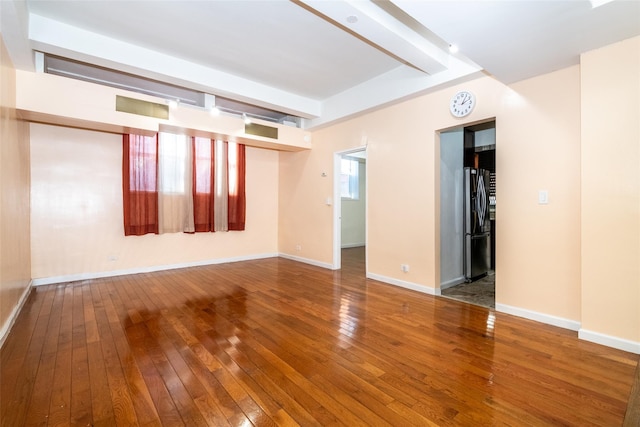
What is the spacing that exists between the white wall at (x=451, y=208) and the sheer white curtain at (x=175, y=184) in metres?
4.42

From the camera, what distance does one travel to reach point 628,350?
2344 millimetres

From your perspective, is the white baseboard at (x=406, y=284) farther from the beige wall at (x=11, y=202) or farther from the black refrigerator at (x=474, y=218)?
the beige wall at (x=11, y=202)

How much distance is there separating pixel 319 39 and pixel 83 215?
4.49 meters

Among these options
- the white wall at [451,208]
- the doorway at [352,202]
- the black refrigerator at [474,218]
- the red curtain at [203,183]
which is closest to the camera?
the white wall at [451,208]

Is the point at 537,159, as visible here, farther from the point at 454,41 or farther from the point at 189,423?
the point at 189,423

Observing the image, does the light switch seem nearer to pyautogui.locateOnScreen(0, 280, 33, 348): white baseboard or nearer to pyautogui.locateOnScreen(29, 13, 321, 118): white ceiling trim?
pyautogui.locateOnScreen(29, 13, 321, 118): white ceiling trim

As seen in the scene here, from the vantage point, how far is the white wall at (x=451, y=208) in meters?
4.19

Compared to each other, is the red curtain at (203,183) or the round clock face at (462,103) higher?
the round clock face at (462,103)

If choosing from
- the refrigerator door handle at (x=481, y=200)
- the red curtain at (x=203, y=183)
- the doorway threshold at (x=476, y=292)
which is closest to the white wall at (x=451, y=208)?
the doorway threshold at (x=476, y=292)

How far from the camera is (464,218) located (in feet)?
15.1

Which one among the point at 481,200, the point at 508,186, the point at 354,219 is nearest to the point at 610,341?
the point at 508,186

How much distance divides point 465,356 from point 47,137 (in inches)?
239

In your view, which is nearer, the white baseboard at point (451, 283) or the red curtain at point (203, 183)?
the white baseboard at point (451, 283)

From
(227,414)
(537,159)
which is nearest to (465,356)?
(227,414)
